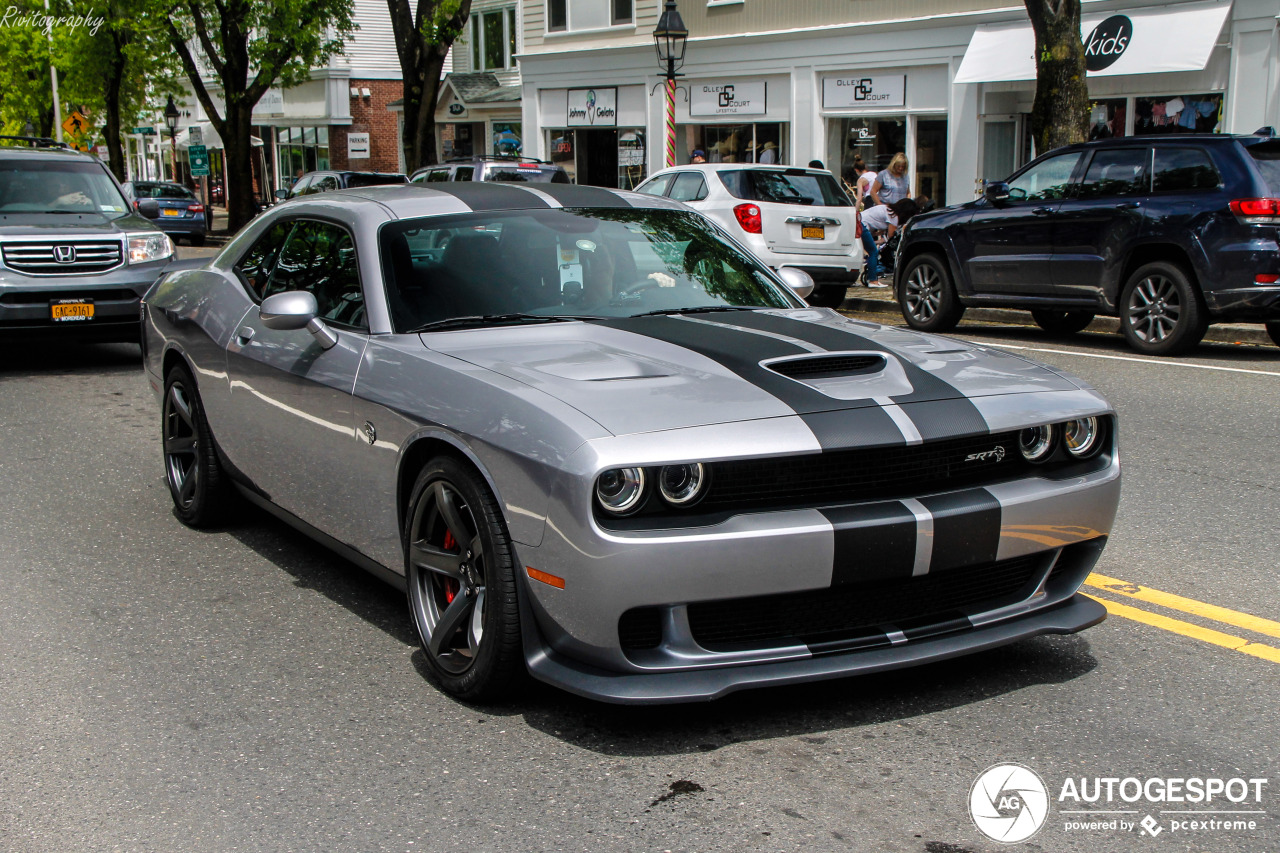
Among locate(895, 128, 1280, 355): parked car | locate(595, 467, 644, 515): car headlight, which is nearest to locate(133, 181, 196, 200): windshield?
locate(895, 128, 1280, 355): parked car

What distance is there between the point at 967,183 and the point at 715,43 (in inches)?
291

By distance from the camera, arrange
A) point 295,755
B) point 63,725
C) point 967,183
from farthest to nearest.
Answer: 1. point 967,183
2. point 63,725
3. point 295,755

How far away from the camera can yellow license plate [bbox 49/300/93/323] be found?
1109 centimetres

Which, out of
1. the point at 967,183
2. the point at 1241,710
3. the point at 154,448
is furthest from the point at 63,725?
the point at 967,183

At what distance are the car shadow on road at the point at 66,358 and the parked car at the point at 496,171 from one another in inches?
317

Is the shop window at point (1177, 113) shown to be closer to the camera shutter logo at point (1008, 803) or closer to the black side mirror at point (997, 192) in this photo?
the black side mirror at point (997, 192)

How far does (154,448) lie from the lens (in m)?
8.09

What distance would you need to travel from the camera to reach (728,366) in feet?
12.9

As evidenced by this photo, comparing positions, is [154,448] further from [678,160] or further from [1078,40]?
[678,160]

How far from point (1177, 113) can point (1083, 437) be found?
18.1 m

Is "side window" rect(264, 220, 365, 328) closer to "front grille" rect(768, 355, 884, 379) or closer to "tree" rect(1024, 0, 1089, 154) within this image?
"front grille" rect(768, 355, 884, 379)

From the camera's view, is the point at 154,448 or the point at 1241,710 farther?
the point at 154,448

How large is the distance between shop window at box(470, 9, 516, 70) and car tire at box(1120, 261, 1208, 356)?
2939 centimetres

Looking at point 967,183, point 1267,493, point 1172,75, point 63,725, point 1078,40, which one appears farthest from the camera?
point 967,183
